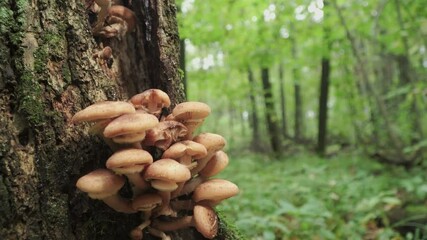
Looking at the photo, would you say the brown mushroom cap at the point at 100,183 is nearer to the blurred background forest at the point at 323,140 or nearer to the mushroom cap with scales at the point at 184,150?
the mushroom cap with scales at the point at 184,150

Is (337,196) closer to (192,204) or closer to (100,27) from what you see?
(192,204)

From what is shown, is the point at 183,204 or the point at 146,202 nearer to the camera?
the point at 146,202

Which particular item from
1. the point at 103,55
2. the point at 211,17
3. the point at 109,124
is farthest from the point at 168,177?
the point at 211,17

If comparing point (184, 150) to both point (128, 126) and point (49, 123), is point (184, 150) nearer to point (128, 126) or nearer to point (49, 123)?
point (128, 126)

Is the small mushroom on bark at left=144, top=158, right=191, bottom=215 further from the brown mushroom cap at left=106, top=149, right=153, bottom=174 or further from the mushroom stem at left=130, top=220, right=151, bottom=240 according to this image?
the mushroom stem at left=130, top=220, right=151, bottom=240

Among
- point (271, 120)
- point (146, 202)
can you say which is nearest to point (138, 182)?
point (146, 202)

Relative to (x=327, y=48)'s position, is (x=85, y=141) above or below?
below

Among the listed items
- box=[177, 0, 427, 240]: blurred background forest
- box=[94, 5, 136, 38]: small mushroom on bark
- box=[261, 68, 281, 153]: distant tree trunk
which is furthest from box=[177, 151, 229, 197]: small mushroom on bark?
box=[261, 68, 281, 153]: distant tree trunk
